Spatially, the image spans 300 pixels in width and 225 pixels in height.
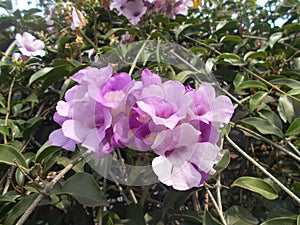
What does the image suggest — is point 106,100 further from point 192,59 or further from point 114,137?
point 192,59

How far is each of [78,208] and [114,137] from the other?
0.32 meters

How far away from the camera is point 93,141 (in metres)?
0.50

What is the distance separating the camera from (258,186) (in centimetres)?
69

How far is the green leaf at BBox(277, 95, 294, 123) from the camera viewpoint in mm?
803

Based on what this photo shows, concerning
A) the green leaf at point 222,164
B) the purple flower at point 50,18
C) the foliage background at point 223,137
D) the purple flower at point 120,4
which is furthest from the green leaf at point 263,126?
the purple flower at point 50,18

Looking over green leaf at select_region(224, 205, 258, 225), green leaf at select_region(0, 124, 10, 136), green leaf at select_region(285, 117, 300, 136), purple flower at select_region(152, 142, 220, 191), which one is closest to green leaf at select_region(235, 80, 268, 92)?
green leaf at select_region(285, 117, 300, 136)

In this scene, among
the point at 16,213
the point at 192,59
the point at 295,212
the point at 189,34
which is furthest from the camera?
the point at 189,34

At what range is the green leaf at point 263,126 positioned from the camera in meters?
0.75

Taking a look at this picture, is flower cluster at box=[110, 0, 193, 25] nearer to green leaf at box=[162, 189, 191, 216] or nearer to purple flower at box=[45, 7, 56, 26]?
purple flower at box=[45, 7, 56, 26]

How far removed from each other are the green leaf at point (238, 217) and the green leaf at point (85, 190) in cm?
23

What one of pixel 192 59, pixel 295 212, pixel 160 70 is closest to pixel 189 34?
pixel 192 59

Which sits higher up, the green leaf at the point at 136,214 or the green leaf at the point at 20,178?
the green leaf at the point at 20,178

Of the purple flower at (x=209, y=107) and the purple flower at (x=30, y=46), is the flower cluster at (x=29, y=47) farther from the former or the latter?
the purple flower at (x=209, y=107)

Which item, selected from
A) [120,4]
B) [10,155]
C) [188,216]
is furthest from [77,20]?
[188,216]
